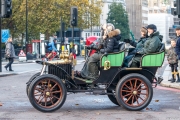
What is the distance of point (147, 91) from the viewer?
10336mm

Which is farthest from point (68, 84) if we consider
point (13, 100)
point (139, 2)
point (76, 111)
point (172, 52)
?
point (139, 2)

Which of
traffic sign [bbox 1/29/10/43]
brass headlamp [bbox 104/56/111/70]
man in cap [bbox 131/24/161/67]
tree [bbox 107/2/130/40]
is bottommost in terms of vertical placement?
brass headlamp [bbox 104/56/111/70]

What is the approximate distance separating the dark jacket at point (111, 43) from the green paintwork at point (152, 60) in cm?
58

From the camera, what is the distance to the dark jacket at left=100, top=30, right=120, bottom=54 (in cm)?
1033

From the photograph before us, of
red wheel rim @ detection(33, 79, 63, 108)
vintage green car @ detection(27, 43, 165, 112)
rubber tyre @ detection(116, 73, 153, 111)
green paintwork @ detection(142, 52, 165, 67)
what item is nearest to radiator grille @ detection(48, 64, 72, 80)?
vintage green car @ detection(27, 43, 165, 112)

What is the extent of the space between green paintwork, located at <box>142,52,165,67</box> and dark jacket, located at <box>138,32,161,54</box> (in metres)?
0.15

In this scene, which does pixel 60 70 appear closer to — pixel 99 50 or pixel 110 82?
pixel 99 50

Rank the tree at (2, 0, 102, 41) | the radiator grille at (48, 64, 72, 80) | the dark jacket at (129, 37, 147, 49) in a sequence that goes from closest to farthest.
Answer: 1. the radiator grille at (48, 64, 72, 80)
2. the dark jacket at (129, 37, 147, 49)
3. the tree at (2, 0, 102, 41)

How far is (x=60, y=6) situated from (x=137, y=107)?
54691 millimetres

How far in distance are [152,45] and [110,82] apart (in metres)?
1.09

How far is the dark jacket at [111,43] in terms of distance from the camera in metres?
10.3

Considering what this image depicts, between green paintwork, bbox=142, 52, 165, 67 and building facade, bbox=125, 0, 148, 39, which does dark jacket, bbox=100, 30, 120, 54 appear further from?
building facade, bbox=125, 0, 148, 39

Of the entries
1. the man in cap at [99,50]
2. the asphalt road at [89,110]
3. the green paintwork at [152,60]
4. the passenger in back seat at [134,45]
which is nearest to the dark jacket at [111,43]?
the man in cap at [99,50]

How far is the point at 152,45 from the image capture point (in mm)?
10484
